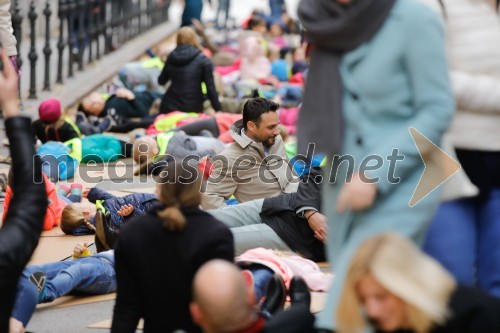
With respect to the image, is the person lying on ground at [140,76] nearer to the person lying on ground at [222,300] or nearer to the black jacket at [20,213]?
the black jacket at [20,213]

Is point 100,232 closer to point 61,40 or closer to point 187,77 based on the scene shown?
point 187,77

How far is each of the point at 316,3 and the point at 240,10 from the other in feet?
84.3

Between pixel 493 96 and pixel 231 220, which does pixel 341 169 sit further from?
pixel 231 220

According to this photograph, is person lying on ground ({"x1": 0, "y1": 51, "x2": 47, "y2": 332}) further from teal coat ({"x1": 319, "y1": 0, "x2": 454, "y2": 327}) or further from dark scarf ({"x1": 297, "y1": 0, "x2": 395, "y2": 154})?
teal coat ({"x1": 319, "y1": 0, "x2": 454, "y2": 327})

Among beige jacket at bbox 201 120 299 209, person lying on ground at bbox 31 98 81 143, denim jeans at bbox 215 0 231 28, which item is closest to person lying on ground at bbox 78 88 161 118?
person lying on ground at bbox 31 98 81 143

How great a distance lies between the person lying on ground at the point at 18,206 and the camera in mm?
4832

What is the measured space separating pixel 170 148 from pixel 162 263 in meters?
6.15

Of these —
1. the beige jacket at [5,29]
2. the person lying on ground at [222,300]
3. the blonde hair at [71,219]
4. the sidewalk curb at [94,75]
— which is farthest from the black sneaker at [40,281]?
the sidewalk curb at [94,75]

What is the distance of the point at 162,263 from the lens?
512 cm

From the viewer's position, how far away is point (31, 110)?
1325 centimetres

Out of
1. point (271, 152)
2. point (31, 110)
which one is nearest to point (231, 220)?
point (271, 152)

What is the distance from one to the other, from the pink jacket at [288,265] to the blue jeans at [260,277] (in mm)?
27

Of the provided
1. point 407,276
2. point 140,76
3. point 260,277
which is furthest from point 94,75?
point 407,276

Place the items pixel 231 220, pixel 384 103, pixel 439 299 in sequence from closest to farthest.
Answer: pixel 439 299
pixel 384 103
pixel 231 220
